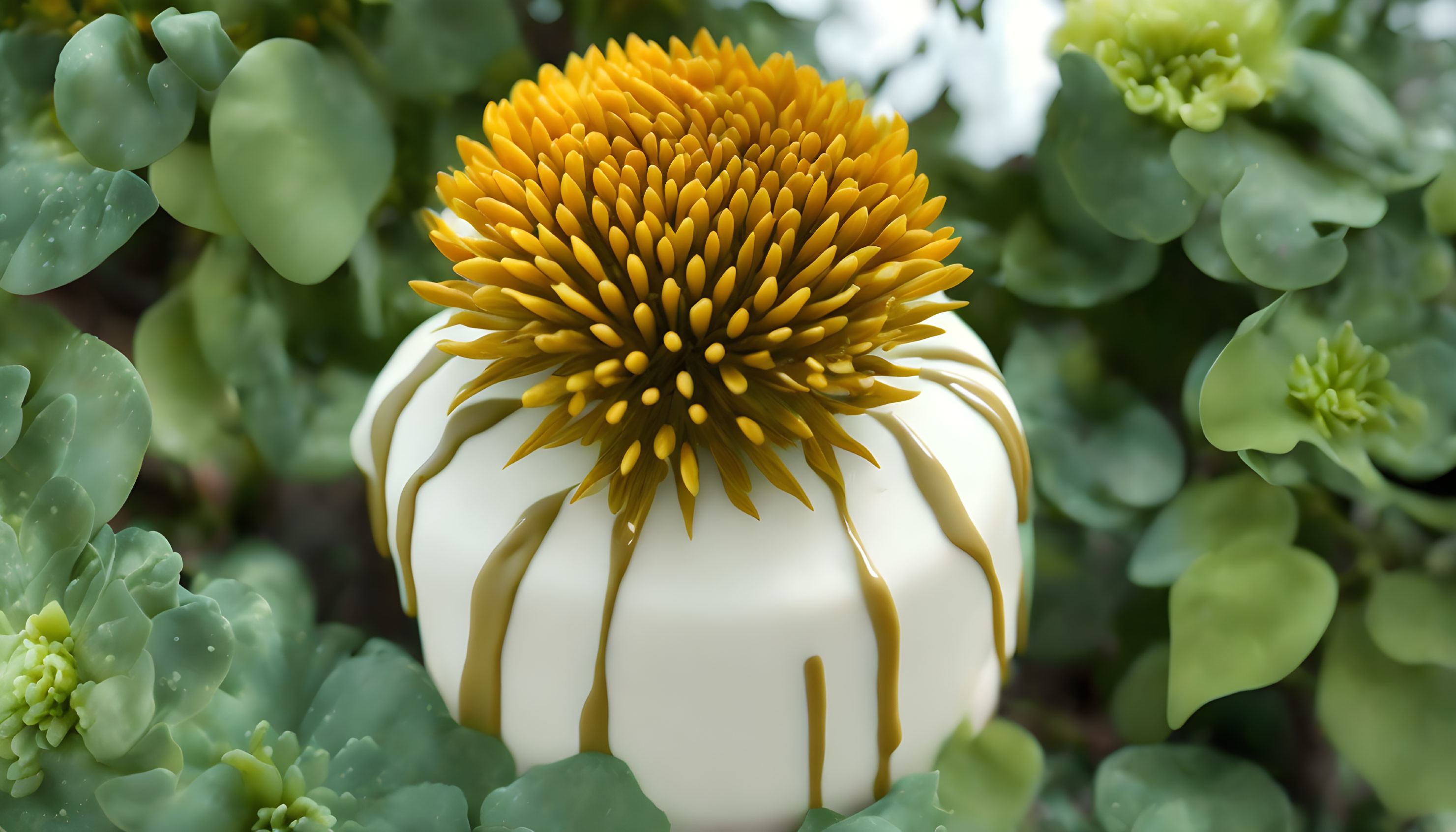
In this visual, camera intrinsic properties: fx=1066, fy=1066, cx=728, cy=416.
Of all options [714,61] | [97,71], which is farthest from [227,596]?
[714,61]

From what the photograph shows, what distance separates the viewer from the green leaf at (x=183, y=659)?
499 mm

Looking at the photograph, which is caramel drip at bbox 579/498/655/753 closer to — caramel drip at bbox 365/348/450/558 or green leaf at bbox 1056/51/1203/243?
caramel drip at bbox 365/348/450/558

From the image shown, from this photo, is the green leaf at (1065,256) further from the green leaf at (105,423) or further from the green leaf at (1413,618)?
the green leaf at (105,423)

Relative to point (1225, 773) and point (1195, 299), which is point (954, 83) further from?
point (1225, 773)

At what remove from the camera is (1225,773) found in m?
0.66

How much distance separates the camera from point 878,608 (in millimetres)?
504

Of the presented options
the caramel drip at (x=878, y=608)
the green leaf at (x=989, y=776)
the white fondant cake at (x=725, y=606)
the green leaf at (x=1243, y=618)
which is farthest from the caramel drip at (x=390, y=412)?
the green leaf at (x=1243, y=618)

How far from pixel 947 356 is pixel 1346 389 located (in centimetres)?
25

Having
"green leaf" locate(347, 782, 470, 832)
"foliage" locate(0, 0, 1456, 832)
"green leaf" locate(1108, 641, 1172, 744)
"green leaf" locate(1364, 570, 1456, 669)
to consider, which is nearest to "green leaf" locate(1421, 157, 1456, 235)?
"foliage" locate(0, 0, 1456, 832)

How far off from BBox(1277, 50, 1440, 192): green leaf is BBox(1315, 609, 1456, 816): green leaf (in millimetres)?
287

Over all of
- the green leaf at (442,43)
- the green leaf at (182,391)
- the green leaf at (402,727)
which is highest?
the green leaf at (442,43)

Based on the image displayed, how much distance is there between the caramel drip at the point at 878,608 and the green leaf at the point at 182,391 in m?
0.42

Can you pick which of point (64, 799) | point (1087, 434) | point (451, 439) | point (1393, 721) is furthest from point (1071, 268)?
point (64, 799)

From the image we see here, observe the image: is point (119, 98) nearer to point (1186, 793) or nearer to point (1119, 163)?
point (1119, 163)
